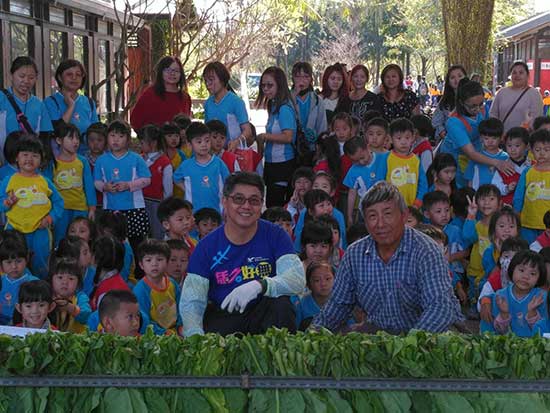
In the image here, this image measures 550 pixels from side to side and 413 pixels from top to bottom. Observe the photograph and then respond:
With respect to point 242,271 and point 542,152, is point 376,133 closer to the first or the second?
point 542,152

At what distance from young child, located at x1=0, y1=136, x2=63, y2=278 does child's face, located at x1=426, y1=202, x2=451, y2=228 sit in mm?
3199

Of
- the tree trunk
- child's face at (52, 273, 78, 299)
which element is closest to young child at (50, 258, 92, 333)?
child's face at (52, 273, 78, 299)

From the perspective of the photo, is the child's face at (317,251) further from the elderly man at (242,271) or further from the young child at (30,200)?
the young child at (30,200)

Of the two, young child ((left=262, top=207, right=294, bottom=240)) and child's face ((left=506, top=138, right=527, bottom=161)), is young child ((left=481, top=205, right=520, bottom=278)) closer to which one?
child's face ((left=506, top=138, right=527, bottom=161))

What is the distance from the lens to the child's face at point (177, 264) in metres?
6.51

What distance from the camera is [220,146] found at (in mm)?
8406

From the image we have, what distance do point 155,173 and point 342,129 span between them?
6.02 ft

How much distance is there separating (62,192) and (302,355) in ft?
17.3

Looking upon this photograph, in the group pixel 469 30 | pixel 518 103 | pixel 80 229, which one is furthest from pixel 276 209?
pixel 469 30

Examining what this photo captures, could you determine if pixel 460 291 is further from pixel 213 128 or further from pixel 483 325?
pixel 213 128

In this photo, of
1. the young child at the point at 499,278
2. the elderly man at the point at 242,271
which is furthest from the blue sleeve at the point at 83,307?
the young child at the point at 499,278

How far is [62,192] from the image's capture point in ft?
26.0

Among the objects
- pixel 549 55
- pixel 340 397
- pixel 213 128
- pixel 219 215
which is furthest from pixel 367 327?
pixel 549 55

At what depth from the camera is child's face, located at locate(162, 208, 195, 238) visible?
7.11 metres
